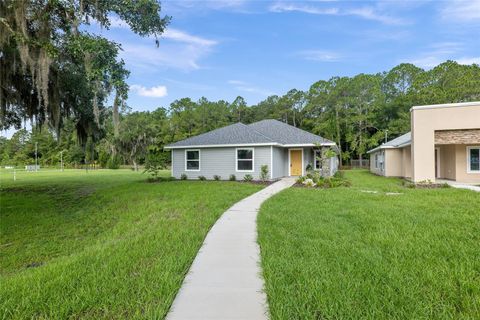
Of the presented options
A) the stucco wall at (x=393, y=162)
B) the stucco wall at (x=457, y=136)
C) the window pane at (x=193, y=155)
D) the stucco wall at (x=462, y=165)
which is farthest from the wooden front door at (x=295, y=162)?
the stucco wall at (x=462, y=165)

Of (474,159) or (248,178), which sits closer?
(474,159)

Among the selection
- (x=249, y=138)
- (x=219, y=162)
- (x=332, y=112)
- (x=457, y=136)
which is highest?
(x=332, y=112)

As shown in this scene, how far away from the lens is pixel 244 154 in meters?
16.3

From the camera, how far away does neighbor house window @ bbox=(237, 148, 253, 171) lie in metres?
16.1

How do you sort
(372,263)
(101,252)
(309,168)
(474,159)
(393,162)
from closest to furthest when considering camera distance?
(372,263), (101,252), (474,159), (309,168), (393,162)

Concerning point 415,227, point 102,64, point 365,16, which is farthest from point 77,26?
point 365,16

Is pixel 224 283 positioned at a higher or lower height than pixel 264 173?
lower

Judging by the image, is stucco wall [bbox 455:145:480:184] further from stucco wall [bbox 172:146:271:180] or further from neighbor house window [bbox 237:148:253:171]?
neighbor house window [bbox 237:148:253:171]

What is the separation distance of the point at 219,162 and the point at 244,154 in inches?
64.1


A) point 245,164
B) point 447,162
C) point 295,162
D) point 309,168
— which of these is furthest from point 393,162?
point 245,164

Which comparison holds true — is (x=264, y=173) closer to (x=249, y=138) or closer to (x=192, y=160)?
(x=249, y=138)

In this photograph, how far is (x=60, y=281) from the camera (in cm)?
319

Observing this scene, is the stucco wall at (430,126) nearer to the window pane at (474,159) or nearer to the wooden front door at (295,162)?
the window pane at (474,159)

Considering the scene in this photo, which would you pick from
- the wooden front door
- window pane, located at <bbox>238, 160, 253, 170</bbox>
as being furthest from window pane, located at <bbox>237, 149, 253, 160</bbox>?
the wooden front door
